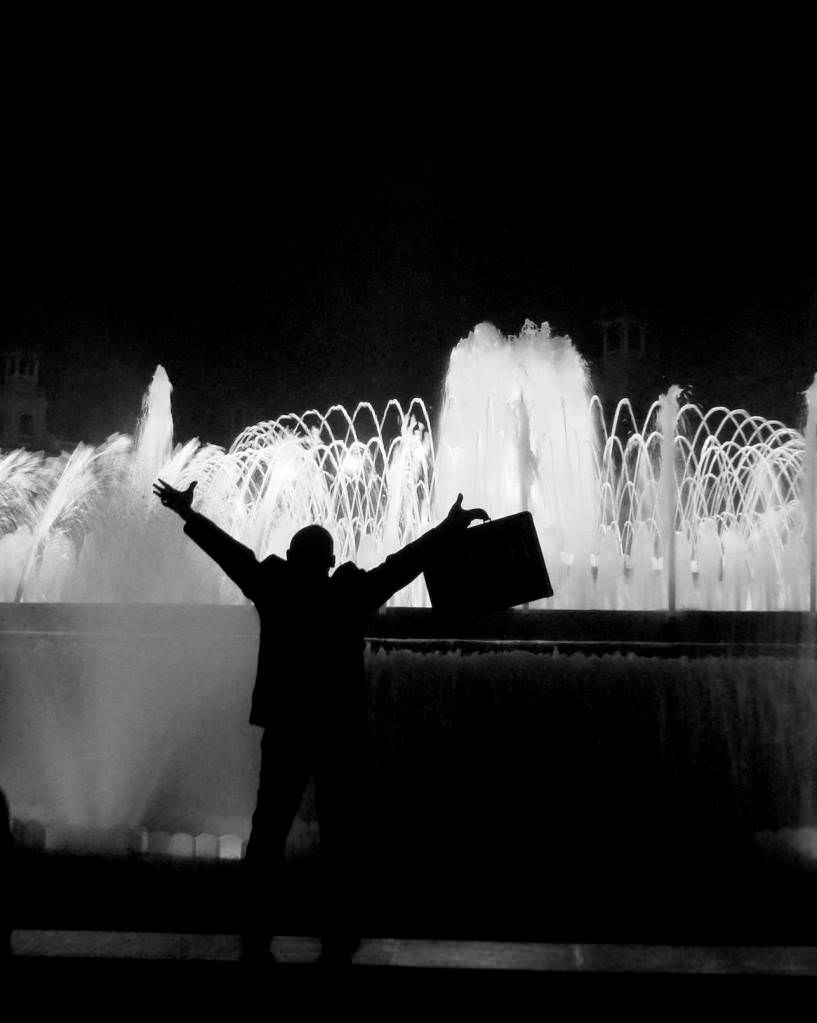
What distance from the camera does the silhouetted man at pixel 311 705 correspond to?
361cm

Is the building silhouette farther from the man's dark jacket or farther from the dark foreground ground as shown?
the man's dark jacket

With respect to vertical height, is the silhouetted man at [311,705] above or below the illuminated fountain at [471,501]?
below

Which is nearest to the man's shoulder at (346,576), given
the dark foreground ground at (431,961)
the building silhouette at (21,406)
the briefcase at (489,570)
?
the briefcase at (489,570)

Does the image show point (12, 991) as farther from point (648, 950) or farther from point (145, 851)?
point (145, 851)

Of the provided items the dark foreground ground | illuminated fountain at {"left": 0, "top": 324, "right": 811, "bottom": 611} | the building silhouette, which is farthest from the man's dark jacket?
the building silhouette

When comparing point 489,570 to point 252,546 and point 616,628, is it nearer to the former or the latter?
point 616,628

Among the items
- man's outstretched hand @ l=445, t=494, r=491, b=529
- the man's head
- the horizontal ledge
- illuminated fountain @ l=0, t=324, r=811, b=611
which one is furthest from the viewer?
illuminated fountain @ l=0, t=324, r=811, b=611

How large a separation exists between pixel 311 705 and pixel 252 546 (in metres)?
14.2

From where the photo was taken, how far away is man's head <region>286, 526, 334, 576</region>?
372 centimetres

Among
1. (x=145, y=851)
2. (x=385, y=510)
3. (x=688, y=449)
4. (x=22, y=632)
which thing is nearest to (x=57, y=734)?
(x=22, y=632)

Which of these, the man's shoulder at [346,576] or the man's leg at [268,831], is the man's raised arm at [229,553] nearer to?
the man's shoulder at [346,576]

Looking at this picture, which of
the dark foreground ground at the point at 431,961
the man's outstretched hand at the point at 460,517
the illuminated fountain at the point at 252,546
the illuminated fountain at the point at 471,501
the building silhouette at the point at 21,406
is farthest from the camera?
the building silhouette at the point at 21,406

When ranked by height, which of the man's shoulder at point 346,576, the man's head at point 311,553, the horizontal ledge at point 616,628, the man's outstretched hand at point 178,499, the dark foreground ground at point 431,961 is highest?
the man's outstretched hand at point 178,499

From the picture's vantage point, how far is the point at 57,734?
7930 millimetres
